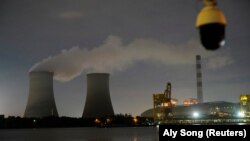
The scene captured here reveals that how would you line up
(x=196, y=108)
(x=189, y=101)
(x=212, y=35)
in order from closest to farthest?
1. (x=212, y=35)
2. (x=196, y=108)
3. (x=189, y=101)

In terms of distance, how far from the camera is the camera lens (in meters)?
1.63

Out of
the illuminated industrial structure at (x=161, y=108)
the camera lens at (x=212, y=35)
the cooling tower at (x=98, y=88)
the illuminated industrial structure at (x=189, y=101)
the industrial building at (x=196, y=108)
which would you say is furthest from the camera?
the illuminated industrial structure at (x=189, y=101)

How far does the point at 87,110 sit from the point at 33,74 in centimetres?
1660

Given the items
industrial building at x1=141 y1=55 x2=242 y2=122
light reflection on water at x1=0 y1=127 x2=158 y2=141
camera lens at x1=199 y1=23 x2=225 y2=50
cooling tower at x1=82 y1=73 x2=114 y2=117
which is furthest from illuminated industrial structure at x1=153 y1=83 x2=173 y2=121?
cooling tower at x1=82 y1=73 x2=114 y2=117

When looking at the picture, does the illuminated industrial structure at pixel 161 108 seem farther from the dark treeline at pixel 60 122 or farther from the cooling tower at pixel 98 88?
the dark treeline at pixel 60 122

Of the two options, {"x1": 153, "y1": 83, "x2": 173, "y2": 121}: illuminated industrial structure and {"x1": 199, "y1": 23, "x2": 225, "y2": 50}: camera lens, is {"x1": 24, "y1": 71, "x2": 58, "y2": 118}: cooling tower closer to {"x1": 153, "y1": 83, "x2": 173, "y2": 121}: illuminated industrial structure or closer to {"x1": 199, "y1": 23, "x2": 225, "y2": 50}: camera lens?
{"x1": 153, "y1": 83, "x2": 173, "y2": 121}: illuminated industrial structure

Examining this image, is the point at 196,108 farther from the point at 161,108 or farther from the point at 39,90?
the point at 39,90

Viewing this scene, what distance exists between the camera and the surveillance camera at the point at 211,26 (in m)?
1.63

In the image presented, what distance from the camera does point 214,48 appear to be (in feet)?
5.42

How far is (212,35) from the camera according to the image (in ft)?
5.34

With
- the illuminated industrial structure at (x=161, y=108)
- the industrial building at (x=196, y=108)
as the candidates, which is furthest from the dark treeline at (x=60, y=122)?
the illuminated industrial structure at (x=161, y=108)

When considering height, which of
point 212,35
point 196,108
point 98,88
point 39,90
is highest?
point 98,88

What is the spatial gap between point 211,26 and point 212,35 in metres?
0.04

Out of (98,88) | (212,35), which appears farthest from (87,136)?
(212,35)
